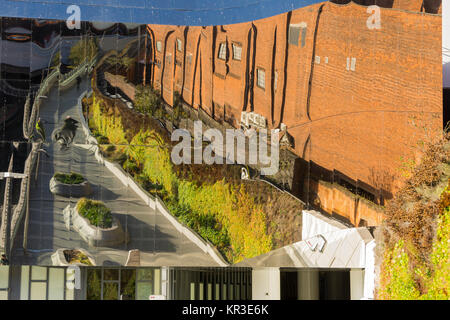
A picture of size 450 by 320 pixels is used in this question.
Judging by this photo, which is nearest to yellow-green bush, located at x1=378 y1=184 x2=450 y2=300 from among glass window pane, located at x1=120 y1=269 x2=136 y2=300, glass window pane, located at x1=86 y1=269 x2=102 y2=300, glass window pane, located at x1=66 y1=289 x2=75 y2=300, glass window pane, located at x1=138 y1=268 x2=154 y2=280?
glass window pane, located at x1=138 y1=268 x2=154 y2=280

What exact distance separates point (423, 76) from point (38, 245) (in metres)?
6.58

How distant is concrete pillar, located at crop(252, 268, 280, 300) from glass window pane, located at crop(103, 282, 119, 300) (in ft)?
8.45

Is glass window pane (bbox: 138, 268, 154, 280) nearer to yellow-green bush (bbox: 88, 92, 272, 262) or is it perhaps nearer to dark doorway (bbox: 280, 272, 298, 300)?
yellow-green bush (bbox: 88, 92, 272, 262)

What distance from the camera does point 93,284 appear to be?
1297 centimetres

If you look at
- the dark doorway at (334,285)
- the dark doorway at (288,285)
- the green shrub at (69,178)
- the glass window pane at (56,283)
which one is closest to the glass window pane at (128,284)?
the glass window pane at (56,283)

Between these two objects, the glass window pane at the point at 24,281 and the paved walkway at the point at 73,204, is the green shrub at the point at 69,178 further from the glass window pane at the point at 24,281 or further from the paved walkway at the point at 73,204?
the glass window pane at the point at 24,281

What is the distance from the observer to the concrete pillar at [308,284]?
12.8m

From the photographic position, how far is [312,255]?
36.9 feet

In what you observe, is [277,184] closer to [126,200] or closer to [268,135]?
[268,135]

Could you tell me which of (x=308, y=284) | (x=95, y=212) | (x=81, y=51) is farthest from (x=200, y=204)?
(x=81, y=51)

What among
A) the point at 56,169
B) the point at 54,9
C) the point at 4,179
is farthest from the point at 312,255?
the point at 54,9

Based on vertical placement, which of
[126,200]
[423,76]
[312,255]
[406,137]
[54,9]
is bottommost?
[312,255]

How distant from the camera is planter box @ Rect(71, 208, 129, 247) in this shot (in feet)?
36.3

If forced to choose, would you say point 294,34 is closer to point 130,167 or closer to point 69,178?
point 130,167
